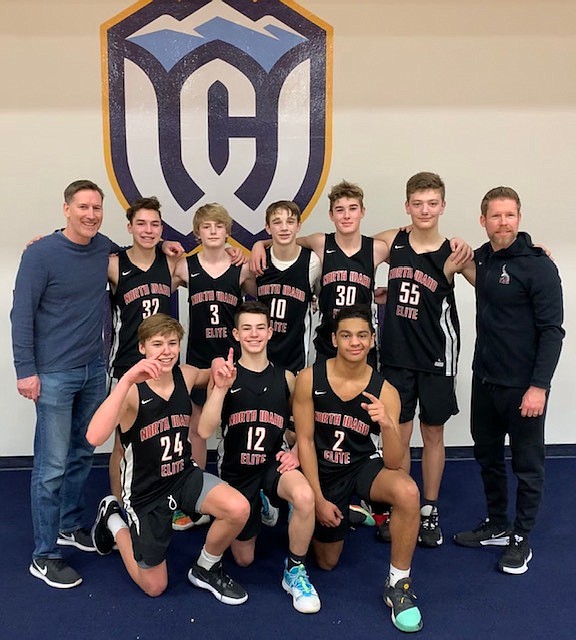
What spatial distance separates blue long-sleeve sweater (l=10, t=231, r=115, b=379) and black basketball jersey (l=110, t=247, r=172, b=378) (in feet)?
0.73

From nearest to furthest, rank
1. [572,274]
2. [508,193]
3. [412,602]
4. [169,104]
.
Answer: [412,602] < [508,193] < [169,104] < [572,274]

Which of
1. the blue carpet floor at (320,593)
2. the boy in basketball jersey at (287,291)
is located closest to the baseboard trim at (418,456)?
the blue carpet floor at (320,593)

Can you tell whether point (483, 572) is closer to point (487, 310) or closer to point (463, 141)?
point (487, 310)

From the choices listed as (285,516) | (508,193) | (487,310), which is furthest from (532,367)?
(285,516)

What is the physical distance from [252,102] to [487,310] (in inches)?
76.0

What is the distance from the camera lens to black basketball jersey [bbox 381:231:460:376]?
291cm

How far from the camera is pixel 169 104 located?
3654 millimetres

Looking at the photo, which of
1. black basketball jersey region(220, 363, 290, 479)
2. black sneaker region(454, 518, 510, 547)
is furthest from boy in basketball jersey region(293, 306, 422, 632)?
black sneaker region(454, 518, 510, 547)

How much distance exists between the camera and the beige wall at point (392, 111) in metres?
3.60

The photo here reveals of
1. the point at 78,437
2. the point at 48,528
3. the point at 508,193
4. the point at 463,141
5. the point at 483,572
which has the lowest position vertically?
the point at 483,572

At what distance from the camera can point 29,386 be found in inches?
99.3

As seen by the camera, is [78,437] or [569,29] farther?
[569,29]

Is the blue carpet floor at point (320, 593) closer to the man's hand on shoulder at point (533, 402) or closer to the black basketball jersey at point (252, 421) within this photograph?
the black basketball jersey at point (252, 421)

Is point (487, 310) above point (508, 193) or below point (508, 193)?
below
